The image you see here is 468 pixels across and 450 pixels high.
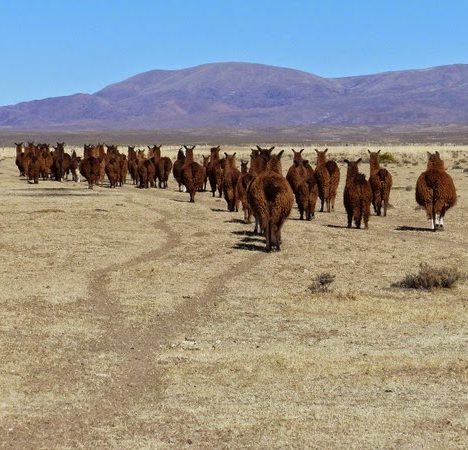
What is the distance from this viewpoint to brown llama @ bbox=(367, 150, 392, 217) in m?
24.5

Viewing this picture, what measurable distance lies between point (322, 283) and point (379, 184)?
34.0 feet

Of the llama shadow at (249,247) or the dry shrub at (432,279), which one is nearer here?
the dry shrub at (432,279)

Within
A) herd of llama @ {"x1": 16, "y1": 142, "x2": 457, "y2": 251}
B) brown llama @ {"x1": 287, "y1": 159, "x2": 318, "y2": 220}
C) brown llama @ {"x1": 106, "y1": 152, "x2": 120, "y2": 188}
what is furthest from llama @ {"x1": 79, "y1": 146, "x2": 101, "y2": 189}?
brown llama @ {"x1": 287, "y1": 159, "x2": 318, "y2": 220}

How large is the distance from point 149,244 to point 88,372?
9.77 meters

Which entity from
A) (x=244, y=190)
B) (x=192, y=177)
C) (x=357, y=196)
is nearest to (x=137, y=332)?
(x=357, y=196)

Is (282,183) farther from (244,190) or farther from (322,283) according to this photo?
(244,190)

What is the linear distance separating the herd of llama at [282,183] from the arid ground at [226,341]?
29.7 inches

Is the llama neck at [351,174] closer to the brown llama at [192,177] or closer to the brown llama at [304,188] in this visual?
the brown llama at [304,188]

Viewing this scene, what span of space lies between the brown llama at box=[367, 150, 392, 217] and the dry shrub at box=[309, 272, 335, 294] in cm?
942

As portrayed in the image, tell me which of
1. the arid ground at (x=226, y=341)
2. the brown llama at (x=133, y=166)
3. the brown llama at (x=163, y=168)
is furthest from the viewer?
the brown llama at (x=133, y=166)

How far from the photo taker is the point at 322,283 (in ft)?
48.3

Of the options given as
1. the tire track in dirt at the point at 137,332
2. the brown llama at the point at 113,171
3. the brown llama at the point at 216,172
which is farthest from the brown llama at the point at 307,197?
A: the brown llama at the point at 113,171

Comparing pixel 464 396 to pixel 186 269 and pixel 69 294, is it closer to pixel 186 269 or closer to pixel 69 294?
pixel 69 294

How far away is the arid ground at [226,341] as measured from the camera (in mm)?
8086
